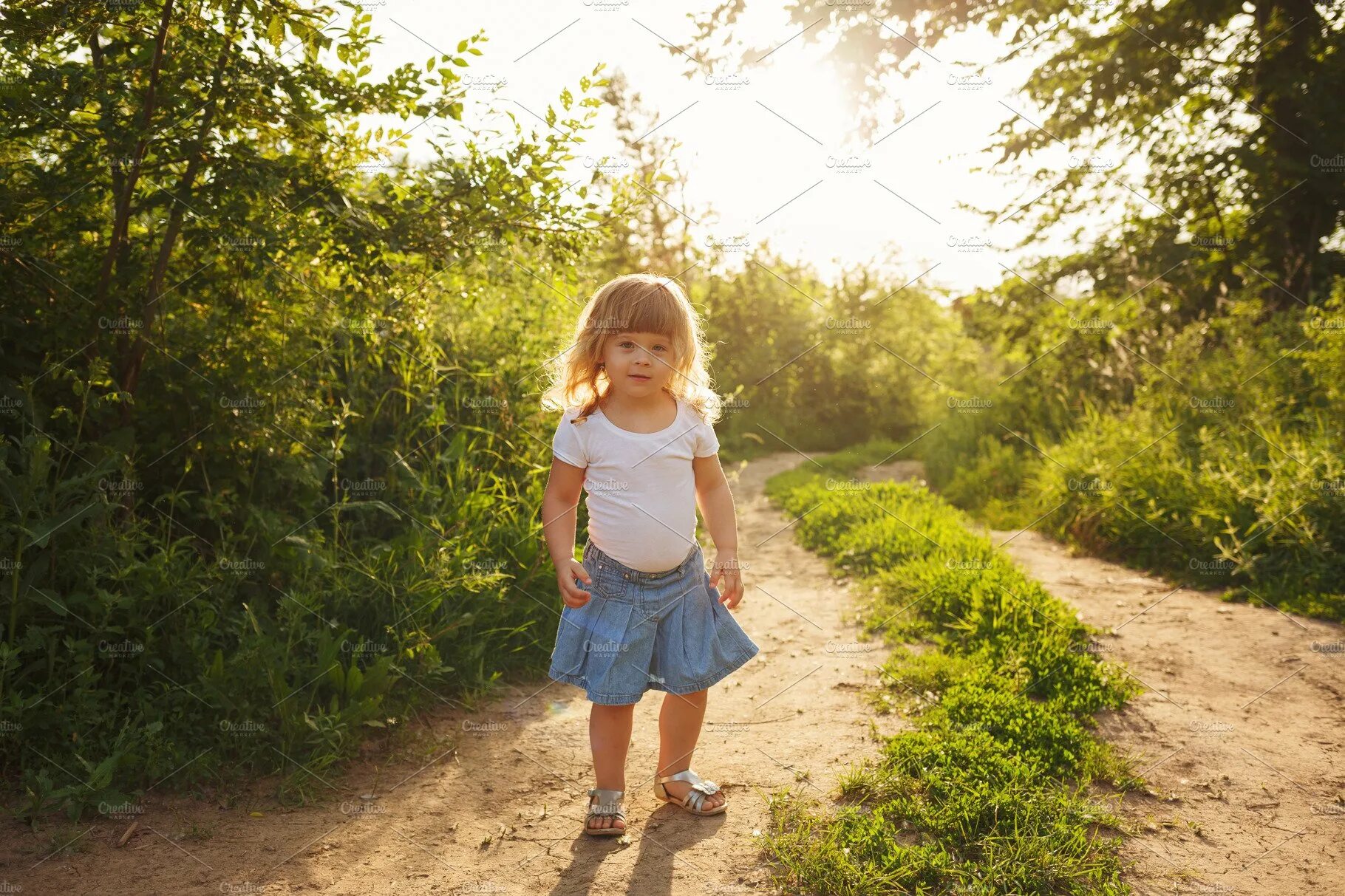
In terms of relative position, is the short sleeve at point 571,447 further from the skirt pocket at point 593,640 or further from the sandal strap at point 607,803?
the sandal strap at point 607,803

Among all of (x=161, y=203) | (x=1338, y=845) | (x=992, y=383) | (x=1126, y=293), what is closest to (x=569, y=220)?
(x=161, y=203)

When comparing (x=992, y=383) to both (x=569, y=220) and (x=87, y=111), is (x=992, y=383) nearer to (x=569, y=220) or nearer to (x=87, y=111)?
(x=569, y=220)

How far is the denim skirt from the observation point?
274cm

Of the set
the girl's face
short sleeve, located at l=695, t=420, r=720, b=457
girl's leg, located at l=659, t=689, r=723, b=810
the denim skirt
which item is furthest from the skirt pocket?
the girl's face

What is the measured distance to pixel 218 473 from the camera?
3656 mm

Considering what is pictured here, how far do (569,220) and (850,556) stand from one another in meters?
3.04

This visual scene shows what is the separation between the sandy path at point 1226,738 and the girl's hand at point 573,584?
5.37ft

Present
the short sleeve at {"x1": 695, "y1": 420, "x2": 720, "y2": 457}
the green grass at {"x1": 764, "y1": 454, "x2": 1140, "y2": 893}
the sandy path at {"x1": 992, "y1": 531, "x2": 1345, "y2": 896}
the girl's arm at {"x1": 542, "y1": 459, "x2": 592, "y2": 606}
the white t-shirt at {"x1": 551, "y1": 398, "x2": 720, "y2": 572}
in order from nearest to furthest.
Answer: the green grass at {"x1": 764, "y1": 454, "x2": 1140, "y2": 893}
the sandy path at {"x1": 992, "y1": 531, "x2": 1345, "y2": 896}
the girl's arm at {"x1": 542, "y1": 459, "x2": 592, "y2": 606}
the white t-shirt at {"x1": 551, "y1": 398, "x2": 720, "y2": 572}
the short sleeve at {"x1": 695, "y1": 420, "x2": 720, "y2": 457}

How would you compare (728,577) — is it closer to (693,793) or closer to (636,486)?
(636,486)

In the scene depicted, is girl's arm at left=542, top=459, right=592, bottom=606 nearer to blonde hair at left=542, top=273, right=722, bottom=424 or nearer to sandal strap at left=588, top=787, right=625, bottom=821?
blonde hair at left=542, top=273, right=722, bottom=424

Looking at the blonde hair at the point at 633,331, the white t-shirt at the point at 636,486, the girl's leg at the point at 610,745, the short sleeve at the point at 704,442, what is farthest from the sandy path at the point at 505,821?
the blonde hair at the point at 633,331

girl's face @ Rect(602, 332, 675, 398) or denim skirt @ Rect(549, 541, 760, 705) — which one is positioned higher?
girl's face @ Rect(602, 332, 675, 398)

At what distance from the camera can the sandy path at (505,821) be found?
8.09ft

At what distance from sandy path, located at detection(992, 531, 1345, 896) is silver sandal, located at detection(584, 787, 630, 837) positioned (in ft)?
4.60
